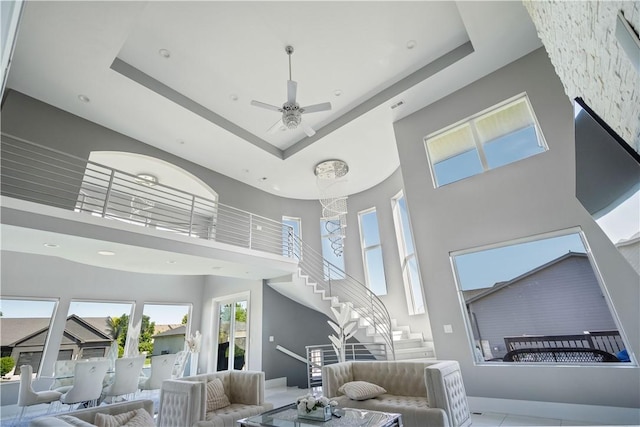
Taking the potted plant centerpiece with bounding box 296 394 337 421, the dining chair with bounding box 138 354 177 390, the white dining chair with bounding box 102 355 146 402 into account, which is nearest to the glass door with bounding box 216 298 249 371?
the dining chair with bounding box 138 354 177 390

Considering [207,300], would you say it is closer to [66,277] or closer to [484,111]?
[66,277]

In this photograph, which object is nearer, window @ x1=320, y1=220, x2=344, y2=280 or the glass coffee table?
the glass coffee table

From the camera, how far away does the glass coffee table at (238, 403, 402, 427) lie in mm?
2771

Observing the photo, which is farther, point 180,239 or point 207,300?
point 207,300

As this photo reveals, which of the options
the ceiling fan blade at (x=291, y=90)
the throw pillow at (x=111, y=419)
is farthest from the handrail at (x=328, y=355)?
the ceiling fan blade at (x=291, y=90)

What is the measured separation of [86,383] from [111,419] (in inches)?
124

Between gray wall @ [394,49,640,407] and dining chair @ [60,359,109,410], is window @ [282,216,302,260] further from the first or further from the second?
dining chair @ [60,359,109,410]

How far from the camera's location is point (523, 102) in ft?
15.9

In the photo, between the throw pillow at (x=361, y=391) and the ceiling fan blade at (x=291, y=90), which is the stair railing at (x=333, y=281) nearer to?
the throw pillow at (x=361, y=391)

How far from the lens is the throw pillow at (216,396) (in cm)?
370

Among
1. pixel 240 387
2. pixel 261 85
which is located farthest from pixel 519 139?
pixel 240 387

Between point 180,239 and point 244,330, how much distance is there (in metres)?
4.03

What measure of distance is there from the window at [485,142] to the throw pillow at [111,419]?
5.20 meters

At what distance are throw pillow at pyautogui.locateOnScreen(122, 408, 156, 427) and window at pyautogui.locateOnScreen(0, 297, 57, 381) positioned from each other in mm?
5932
